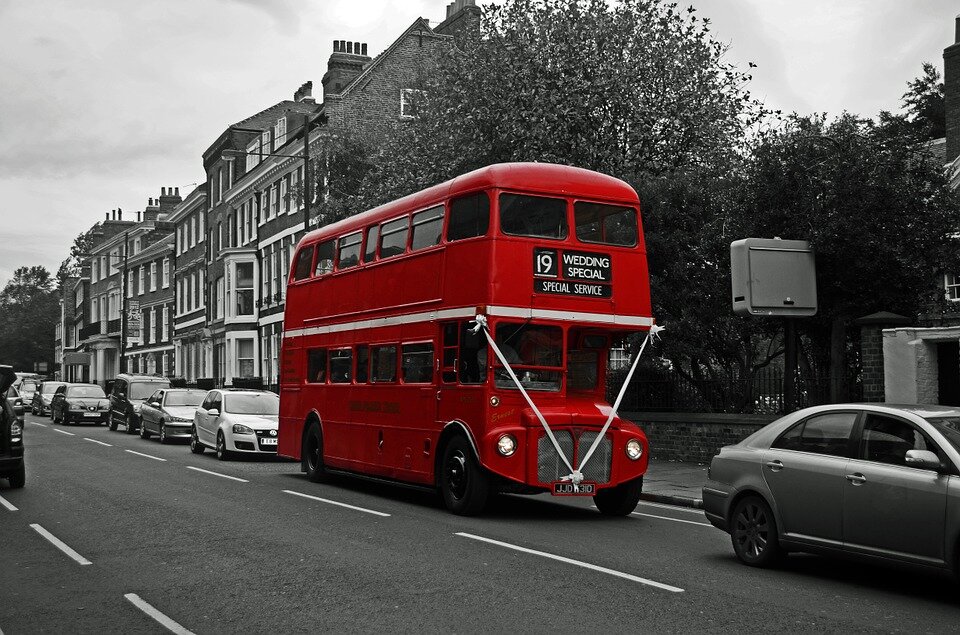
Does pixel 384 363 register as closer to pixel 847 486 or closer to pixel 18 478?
pixel 18 478

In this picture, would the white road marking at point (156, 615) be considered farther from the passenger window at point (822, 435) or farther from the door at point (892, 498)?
the passenger window at point (822, 435)

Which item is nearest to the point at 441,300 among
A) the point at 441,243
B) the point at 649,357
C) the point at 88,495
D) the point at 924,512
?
the point at 441,243

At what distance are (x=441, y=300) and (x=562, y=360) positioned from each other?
1817mm

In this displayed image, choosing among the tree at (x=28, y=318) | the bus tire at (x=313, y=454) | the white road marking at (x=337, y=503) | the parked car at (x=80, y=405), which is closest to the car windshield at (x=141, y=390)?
the parked car at (x=80, y=405)

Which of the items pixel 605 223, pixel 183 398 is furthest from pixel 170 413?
pixel 605 223

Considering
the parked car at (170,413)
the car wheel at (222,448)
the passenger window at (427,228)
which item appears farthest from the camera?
the parked car at (170,413)

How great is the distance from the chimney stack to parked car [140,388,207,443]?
22544 mm

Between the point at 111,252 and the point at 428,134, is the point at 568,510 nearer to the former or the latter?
the point at 428,134

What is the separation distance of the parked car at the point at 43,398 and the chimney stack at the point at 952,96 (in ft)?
128

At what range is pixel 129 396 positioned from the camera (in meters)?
36.6

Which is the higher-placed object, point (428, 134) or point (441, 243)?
point (428, 134)

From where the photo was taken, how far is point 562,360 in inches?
546

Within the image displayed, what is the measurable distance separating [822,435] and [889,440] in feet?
2.33

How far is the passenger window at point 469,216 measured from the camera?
13727mm
